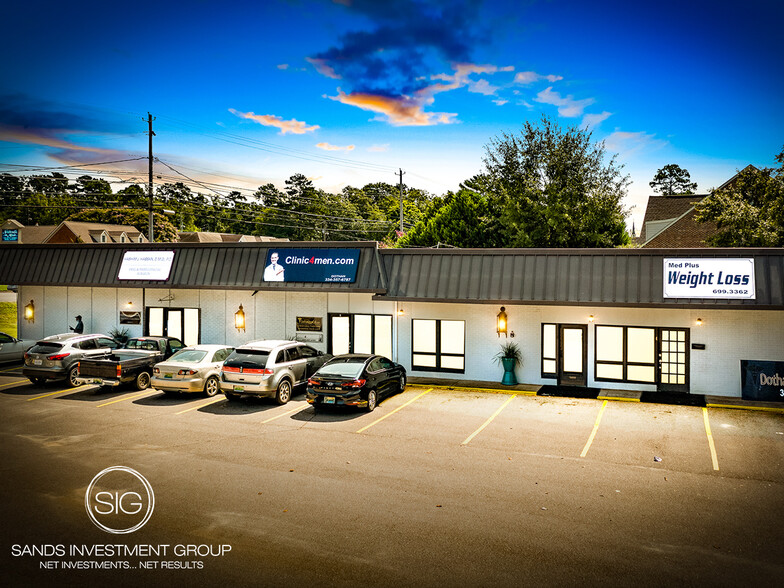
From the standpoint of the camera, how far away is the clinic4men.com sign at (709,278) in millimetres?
16438

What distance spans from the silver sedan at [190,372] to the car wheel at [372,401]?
18.1ft

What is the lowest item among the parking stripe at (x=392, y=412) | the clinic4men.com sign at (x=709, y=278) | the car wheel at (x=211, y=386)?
the parking stripe at (x=392, y=412)

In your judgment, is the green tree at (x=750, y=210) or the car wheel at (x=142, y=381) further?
the green tree at (x=750, y=210)

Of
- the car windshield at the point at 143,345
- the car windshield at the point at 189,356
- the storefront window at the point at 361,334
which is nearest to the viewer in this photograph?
the car windshield at the point at 189,356

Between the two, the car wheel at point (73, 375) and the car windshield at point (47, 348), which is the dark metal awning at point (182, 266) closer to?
the car windshield at point (47, 348)

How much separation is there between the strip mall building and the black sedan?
3.57 metres

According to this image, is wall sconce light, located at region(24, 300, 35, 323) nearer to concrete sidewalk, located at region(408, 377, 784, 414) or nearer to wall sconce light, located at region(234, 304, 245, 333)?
wall sconce light, located at region(234, 304, 245, 333)

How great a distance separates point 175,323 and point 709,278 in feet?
66.9

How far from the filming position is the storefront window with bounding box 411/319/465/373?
20.5 meters

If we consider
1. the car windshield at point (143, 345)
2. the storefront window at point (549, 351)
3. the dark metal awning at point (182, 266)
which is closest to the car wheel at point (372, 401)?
the dark metal awning at point (182, 266)

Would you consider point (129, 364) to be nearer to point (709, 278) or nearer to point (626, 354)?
point (626, 354)

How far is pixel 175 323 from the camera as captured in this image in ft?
79.2

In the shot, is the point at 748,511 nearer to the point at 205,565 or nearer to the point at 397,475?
the point at 397,475

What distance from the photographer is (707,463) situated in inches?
454
